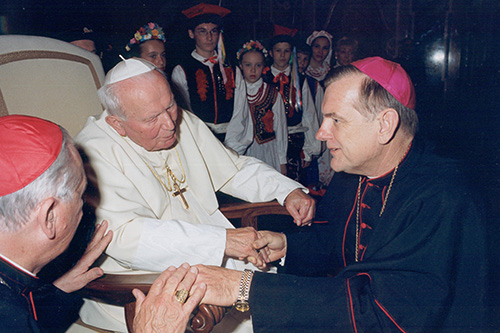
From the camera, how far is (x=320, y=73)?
21.9ft

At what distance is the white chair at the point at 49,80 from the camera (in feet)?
6.51

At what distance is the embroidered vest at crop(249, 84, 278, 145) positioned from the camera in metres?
5.36

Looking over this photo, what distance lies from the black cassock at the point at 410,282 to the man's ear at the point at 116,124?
1.28 metres

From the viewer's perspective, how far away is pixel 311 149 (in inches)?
240

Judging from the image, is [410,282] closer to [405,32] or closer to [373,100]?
[373,100]

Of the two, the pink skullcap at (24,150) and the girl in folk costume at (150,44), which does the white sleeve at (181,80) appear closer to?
the girl in folk costume at (150,44)

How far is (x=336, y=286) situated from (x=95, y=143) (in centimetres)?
163

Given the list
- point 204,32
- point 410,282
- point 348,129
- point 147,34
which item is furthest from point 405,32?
point 410,282

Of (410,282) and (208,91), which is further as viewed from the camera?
(208,91)

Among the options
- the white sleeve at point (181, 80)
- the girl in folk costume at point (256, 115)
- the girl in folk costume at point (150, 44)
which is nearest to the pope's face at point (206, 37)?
the white sleeve at point (181, 80)

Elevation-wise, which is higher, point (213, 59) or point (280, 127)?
point (213, 59)

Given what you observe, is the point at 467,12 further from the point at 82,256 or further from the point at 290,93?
the point at 82,256

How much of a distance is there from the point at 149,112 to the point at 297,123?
432 cm

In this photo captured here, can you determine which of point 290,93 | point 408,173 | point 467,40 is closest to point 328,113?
point 408,173
